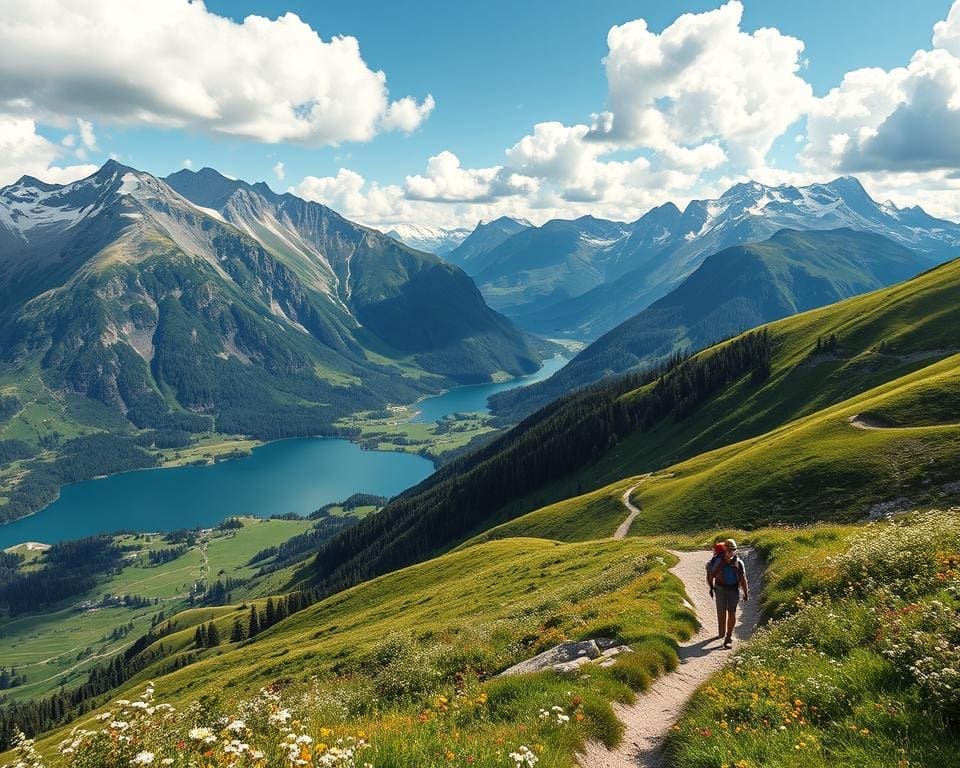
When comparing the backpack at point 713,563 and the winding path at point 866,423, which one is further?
the winding path at point 866,423

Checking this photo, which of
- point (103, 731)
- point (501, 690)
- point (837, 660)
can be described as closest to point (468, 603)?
point (501, 690)

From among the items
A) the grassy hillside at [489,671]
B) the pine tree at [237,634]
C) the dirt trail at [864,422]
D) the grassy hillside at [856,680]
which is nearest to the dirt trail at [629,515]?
the grassy hillside at [489,671]

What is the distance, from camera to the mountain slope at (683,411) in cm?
11431

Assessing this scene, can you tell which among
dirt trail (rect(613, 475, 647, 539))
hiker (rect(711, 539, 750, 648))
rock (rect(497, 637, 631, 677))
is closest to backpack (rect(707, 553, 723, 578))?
hiker (rect(711, 539, 750, 648))

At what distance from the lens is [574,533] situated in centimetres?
8700

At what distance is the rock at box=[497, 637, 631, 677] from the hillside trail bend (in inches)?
72.4

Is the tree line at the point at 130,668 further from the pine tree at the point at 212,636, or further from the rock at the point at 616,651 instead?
the rock at the point at 616,651

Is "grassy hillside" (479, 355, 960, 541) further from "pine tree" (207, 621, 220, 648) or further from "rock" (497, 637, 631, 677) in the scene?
"pine tree" (207, 621, 220, 648)

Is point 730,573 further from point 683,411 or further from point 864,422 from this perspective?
point 683,411

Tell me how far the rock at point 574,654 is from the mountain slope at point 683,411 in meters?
107


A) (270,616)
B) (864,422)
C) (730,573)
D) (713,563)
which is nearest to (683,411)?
(864,422)

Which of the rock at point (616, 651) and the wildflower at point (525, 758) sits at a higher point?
the wildflower at point (525, 758)

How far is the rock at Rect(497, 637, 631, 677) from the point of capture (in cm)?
1752

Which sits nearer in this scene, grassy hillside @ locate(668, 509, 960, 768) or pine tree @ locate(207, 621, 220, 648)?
grassy hillside @ locate(668, 509, 960, 768)
